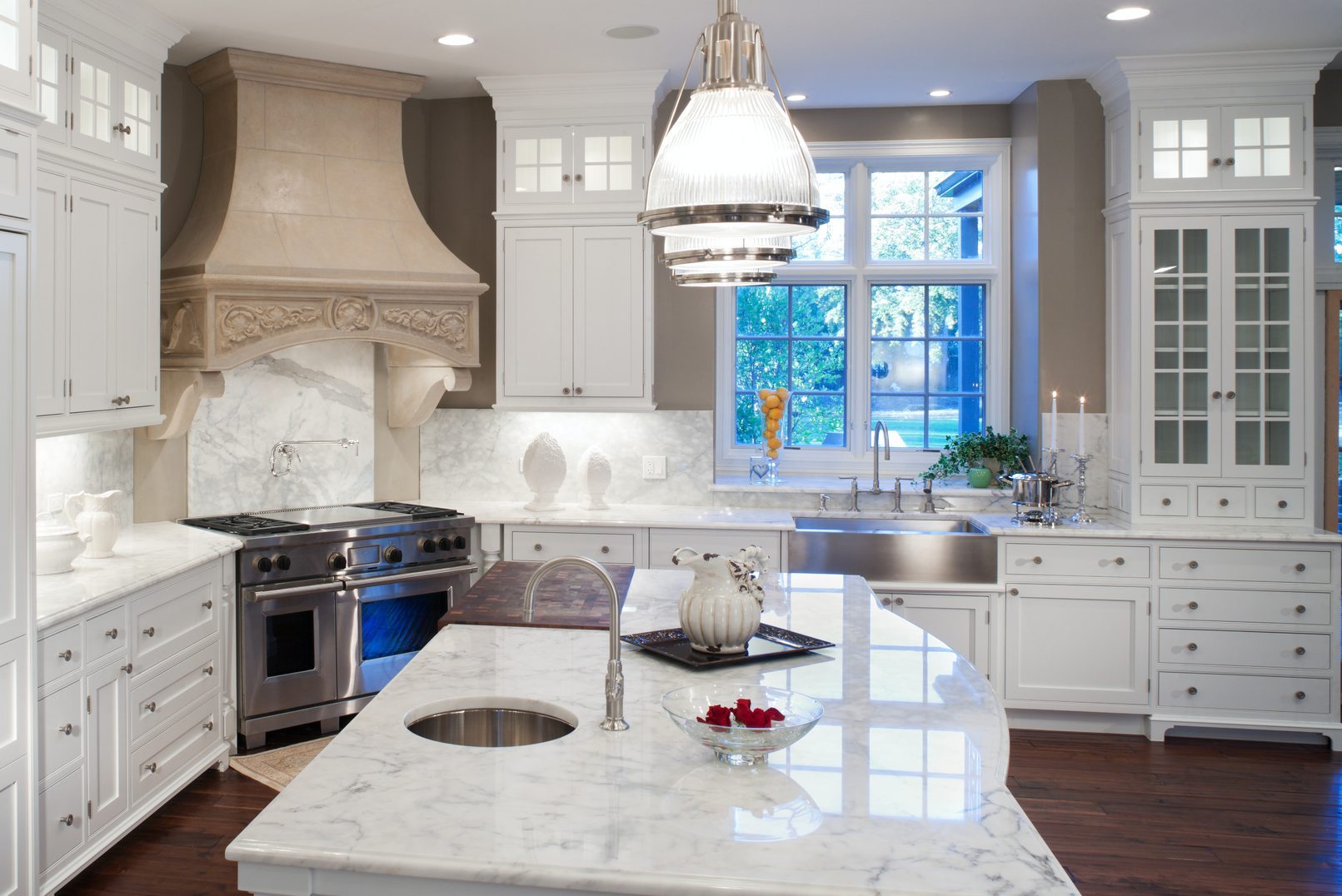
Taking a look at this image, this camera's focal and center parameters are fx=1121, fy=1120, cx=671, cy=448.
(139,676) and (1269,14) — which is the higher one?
(1269,14)

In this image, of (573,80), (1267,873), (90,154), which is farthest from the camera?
(573,80)

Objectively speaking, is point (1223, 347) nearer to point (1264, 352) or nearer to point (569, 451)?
point (1264, 352)

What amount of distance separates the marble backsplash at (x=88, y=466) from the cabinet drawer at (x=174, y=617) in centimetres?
57

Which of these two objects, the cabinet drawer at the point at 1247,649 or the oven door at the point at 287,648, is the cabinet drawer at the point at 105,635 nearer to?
the oven door at the point at 287,648

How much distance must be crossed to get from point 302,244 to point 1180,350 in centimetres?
381

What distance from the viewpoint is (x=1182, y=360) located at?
4910mm

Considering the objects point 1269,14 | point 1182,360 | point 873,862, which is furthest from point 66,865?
point 1269,14

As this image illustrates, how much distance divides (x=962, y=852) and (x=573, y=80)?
4.24 m

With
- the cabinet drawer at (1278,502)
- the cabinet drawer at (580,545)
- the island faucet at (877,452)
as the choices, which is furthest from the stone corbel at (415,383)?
the cabinet drawer at (1278,502)

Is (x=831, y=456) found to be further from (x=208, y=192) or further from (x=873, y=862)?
(x=873, y=862)

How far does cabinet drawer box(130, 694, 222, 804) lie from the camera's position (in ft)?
12.1

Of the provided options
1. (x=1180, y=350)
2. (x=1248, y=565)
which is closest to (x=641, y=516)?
(x=1180, y=350)

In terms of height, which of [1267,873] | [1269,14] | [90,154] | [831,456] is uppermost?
[1269,14]

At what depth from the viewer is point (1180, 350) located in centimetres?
491
